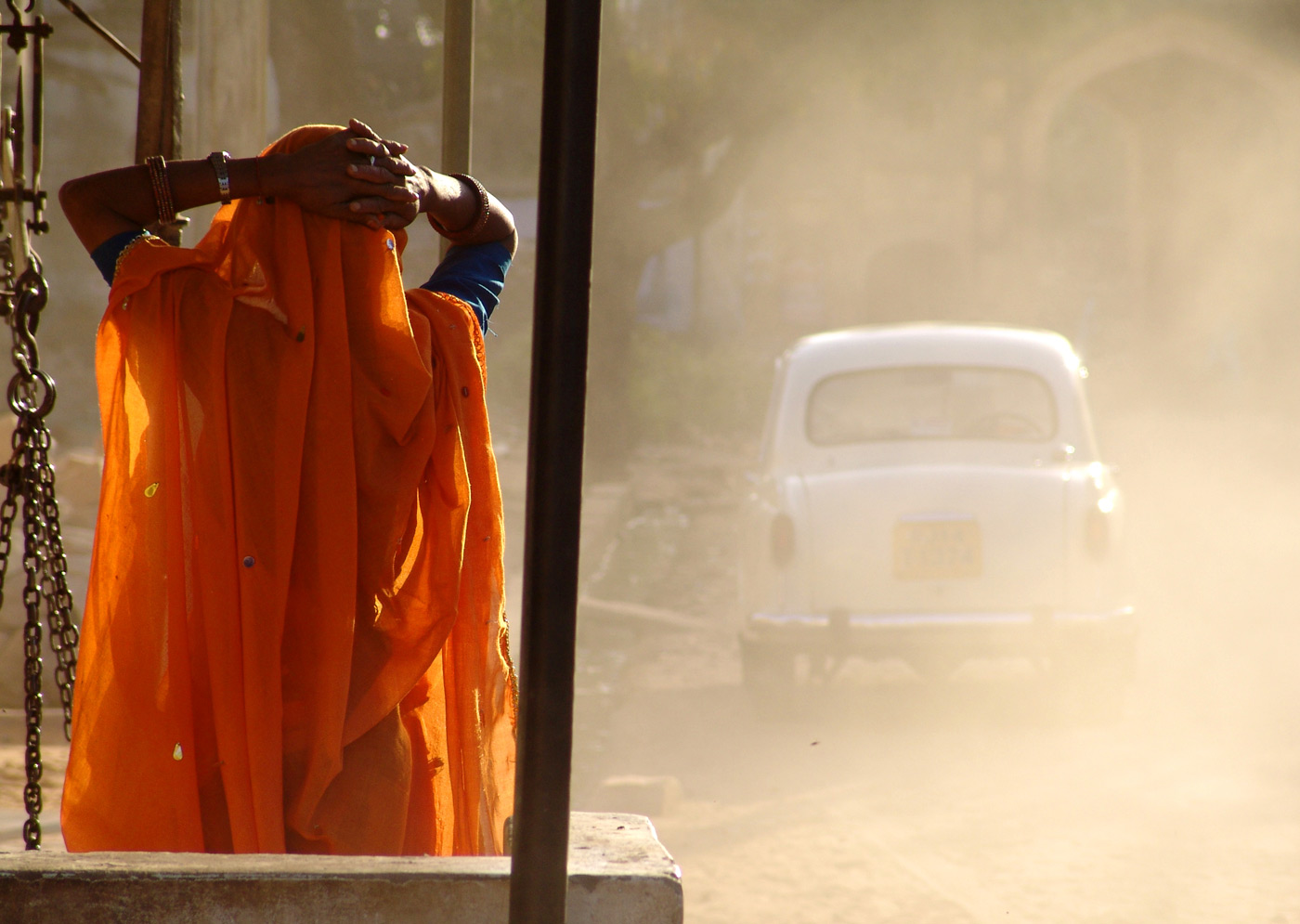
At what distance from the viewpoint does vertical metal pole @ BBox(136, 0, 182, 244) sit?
8.53 feet

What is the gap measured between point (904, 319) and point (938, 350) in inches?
586

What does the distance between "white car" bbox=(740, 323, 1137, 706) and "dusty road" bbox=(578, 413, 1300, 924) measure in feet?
1.27

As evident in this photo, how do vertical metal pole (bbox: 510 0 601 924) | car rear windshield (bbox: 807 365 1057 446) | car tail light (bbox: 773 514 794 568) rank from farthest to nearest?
car rear windshield (bbox: 807 365 1057 446) → car tail light (bbox: 773 514 794 568) → vertical metal pole (bbox: 510 0 601 924)

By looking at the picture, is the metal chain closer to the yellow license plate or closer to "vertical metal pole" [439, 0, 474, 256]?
"vertical metal pole" [439, 0, 474, 256]

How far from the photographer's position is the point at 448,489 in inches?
76.2

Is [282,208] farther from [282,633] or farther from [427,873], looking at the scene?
[427,873]

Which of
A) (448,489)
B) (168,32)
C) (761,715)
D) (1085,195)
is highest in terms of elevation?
(1085,195)

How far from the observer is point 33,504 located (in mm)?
2604

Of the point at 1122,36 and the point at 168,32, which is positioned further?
the point at 1122,36

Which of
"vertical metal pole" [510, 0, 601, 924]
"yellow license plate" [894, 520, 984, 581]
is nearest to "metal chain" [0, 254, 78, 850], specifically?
"vertical metal pole" [510, 0, 601, 924]

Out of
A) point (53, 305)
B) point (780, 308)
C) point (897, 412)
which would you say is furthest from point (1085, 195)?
point (897, 412)

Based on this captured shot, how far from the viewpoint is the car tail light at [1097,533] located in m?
6.07

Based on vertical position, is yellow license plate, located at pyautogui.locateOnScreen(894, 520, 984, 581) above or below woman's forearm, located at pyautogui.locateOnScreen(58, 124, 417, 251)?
below

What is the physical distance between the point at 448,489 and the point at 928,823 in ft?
11.0
